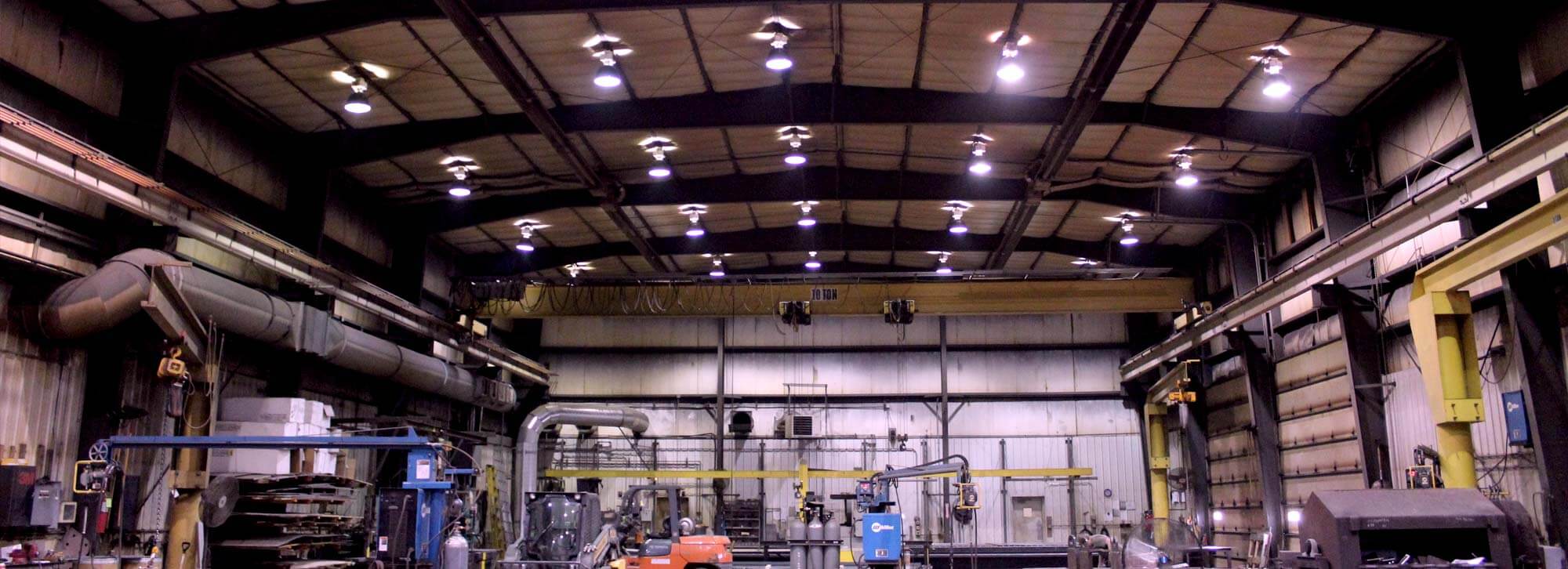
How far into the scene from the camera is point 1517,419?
15.1m

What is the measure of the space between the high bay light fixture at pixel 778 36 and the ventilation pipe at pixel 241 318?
9.02m

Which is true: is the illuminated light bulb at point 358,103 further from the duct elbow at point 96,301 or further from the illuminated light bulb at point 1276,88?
the illuminated light bulb at point 1276,88

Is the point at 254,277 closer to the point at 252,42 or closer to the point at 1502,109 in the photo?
the point at 252,42

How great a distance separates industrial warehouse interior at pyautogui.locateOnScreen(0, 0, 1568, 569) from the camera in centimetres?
1442

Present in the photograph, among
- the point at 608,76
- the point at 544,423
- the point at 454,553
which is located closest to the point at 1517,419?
the point at 608,76

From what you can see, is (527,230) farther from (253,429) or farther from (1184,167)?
(1184,167)

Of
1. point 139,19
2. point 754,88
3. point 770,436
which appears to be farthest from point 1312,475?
point 139,19

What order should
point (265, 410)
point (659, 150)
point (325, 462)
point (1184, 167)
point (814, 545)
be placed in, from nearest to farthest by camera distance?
1. point (265, 410)
2. point (325, 462)
3. point (659, 150)
4. point (1184, 167)
5. point (814, 545)

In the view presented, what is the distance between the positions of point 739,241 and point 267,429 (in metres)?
13.3

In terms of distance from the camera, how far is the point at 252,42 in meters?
15.4

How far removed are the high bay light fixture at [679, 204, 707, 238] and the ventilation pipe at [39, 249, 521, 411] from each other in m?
6.80

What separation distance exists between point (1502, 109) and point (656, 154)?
47.2ft

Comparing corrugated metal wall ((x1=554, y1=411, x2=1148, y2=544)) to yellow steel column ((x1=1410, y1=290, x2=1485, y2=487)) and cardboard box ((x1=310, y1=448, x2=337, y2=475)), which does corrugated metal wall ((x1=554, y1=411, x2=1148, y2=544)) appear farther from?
yellow steel column ((x1=1410, y1=290, x2=1485, y2=487))

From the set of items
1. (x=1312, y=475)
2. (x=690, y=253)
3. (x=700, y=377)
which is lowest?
(x=1312, y=475)
